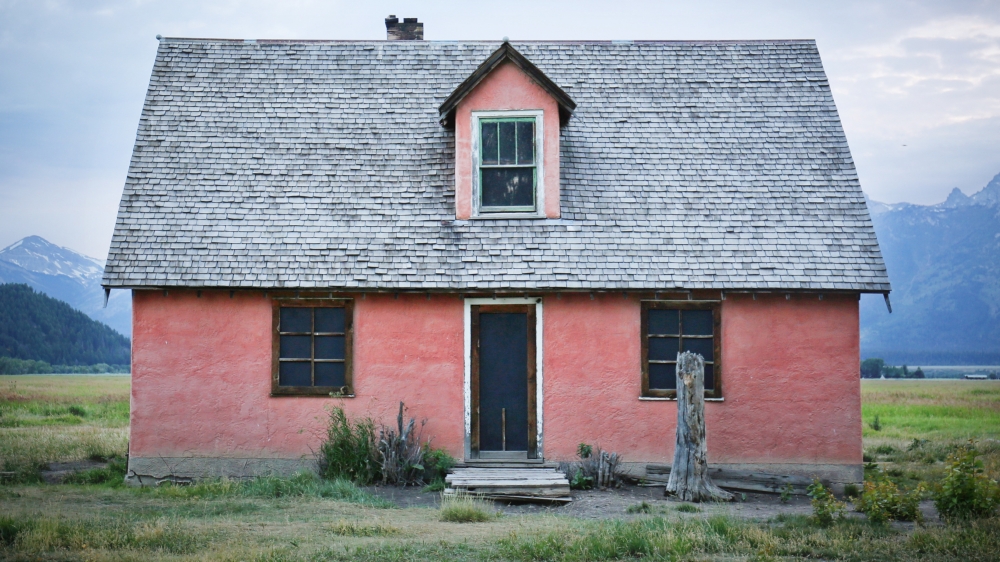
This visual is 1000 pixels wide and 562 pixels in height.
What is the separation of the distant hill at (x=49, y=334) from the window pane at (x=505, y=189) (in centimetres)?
7301

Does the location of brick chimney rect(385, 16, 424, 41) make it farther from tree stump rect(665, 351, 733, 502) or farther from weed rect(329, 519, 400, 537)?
weed rect(329, 519, 400, 537)

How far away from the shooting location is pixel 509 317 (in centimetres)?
1383

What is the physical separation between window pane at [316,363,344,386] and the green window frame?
11.3 ft

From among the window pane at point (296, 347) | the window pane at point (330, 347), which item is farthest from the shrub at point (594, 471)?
the window pane at point (296, 347)

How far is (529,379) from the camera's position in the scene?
45.1 ft

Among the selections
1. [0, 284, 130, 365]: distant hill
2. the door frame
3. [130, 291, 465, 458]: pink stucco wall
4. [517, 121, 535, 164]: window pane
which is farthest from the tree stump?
[0, 284, 130, 365]: distant hill

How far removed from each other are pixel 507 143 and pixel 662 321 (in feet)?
12.3

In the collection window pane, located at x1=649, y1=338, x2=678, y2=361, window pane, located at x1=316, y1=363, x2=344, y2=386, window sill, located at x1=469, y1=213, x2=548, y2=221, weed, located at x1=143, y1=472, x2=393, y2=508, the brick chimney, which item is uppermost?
the brick chimney

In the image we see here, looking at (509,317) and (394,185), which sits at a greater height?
(394,185)

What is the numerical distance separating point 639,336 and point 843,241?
3.59 metres

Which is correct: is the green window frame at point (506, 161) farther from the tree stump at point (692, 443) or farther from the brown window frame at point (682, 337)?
the tree stump at point (692, 443)

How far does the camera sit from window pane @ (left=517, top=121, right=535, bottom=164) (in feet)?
47.4

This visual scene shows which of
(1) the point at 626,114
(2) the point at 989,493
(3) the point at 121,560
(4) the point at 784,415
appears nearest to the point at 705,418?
(4) the point at 784,415

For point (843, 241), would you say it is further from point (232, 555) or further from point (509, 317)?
point (232, 555)
